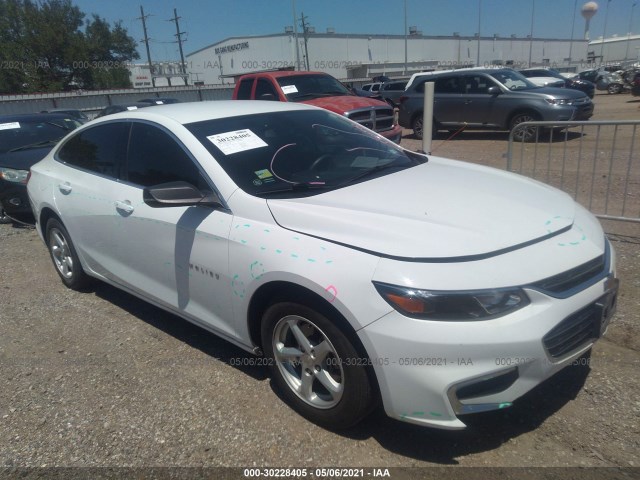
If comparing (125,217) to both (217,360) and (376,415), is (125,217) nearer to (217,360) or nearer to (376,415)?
(217,360)

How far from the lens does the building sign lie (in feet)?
240

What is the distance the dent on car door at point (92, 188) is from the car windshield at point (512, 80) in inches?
426

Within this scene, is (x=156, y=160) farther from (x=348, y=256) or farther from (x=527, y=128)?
(x=527, y=128)

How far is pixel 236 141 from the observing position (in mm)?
3051

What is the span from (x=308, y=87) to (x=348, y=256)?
28.0 ft

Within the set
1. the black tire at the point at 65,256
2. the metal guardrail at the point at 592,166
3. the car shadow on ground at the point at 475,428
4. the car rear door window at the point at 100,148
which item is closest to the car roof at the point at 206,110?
the car rear door window at the point at 100,148

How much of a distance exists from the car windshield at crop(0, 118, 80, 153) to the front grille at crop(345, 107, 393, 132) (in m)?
4.84

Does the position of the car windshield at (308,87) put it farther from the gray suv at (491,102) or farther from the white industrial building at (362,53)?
the white industrial building at (362,53)

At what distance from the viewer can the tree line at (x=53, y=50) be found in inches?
1956

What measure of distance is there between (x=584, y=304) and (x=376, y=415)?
1.22 m

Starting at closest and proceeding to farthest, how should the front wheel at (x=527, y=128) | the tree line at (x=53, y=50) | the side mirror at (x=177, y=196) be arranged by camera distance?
1. the side mirror at (x=177, y=196)
2. the front wheel at (x=527, y=128)
3. the tree line at (x=53, y=50)

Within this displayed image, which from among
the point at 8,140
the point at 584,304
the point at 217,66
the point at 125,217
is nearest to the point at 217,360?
the point at 125,217

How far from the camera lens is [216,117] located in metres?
3.28

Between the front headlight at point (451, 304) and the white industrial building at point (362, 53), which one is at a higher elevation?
the white industrial building at point (362, 53)
